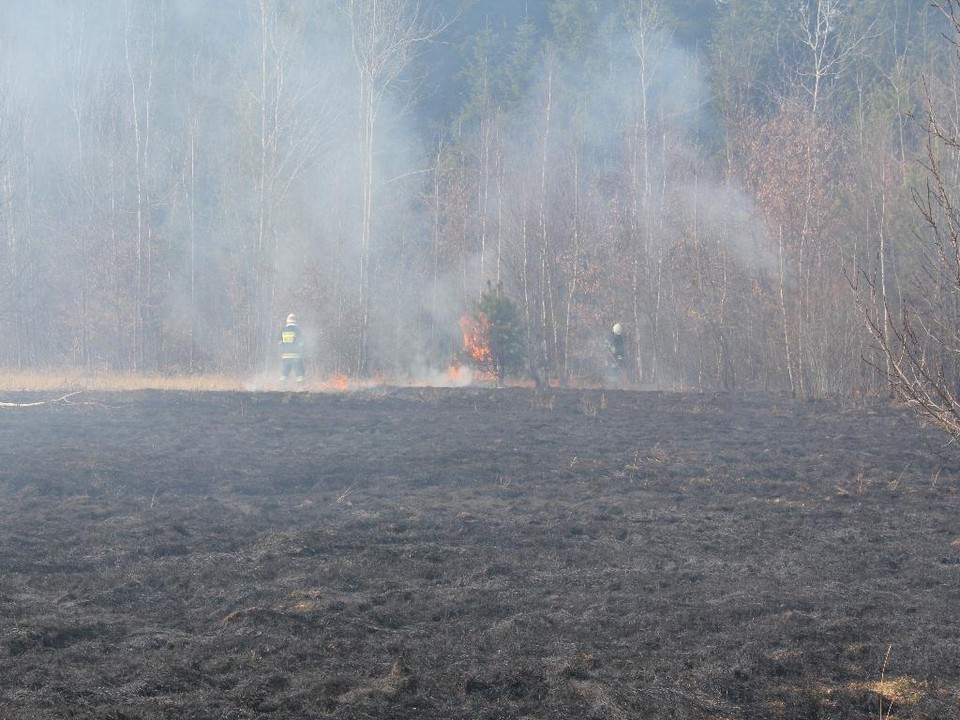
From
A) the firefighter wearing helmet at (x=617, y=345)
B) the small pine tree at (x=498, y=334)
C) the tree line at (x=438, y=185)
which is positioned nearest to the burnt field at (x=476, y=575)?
the small pine tree at (x=498, y=334)

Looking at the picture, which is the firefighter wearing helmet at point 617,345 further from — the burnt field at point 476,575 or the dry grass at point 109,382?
the burnt field at point 476,575

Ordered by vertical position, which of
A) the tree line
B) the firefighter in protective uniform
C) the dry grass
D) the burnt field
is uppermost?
the tree line

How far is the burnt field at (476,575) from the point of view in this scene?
5.79m

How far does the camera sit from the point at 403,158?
43781 millimetres

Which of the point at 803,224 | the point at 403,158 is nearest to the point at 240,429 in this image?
the point at 803,224

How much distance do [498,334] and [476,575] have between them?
58.4 ft

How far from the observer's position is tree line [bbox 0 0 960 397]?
29.5 meters

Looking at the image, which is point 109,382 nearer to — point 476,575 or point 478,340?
point 478,340

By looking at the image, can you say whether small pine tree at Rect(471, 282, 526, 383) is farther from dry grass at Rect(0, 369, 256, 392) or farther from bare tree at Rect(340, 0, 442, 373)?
dry grass at Rect(0, 369, 256, 392)

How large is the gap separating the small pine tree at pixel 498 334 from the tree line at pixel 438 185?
34.3 inches

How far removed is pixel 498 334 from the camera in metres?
26.1

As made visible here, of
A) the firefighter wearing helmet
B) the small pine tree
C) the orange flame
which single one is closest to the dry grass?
the orange flame

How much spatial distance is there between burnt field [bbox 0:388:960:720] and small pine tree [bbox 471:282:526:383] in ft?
30.0

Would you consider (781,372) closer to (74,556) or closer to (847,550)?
(847,550)
